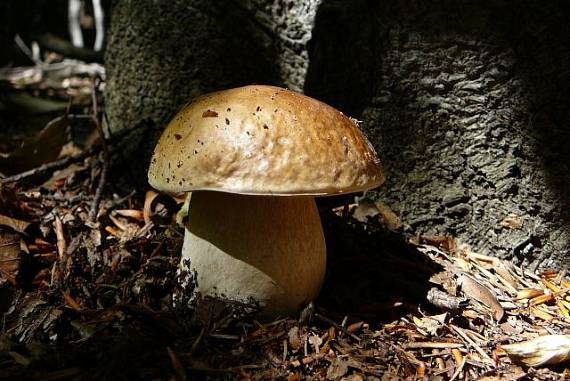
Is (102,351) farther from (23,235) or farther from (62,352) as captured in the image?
(23,235)

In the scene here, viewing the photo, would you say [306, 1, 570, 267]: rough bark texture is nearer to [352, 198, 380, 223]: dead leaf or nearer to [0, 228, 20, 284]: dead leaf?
[352, 198, 380, 223]: dead leaf

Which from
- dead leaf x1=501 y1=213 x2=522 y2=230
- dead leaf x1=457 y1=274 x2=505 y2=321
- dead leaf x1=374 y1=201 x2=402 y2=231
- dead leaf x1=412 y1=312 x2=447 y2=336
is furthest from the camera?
dead leaf x1=374 y1=201 x2=402 y2=231

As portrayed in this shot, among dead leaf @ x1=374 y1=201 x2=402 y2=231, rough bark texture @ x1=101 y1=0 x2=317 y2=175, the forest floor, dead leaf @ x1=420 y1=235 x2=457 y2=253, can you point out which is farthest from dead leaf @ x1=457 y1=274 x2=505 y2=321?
rough bark texture @ x1=101 y1=0 x2=317 y2=175

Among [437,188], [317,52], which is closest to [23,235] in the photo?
[317,52]

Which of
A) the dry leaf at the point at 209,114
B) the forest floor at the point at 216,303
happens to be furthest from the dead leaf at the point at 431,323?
the dry leaf at the point at 209,114

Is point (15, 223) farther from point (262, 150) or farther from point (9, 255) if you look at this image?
point (262, 150)

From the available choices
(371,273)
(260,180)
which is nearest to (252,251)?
(260,180)
